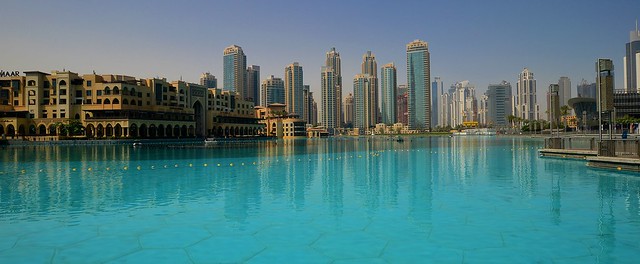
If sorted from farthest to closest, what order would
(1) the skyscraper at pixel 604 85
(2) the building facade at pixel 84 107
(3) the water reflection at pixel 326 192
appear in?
1. (2) the building facade at pixel 84 107
2. (1) the skyscraper at pixel 604 85
3. (3) the water reflection at pixel 326 192

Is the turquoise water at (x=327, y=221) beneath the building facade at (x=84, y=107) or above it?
beneath

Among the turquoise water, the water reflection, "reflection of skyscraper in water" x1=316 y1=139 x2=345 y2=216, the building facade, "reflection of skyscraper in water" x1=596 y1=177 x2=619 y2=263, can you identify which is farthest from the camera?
the building facade

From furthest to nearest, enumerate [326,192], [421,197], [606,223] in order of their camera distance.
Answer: [326,192]
[421,197]
[606,223]

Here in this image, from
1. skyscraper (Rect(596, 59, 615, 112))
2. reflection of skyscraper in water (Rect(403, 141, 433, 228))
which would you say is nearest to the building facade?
reflection of skyscraper in water (Rect(403, 141, 433, 228))

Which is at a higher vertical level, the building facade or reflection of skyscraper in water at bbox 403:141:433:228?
the building facade

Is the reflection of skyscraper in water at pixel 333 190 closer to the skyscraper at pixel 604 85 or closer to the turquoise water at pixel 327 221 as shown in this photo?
the turquoise water at pixel 327 221

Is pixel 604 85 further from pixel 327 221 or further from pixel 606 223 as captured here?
pixel 327 221

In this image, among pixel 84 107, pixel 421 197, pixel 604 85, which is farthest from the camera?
pixel 84 107

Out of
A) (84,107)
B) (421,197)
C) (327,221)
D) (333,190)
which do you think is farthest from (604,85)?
(84,107)

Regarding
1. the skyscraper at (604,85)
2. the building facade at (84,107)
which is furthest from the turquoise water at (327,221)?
the building facade at (84,107)

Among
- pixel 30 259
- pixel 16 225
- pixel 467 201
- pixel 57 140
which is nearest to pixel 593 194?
pixel 467 201

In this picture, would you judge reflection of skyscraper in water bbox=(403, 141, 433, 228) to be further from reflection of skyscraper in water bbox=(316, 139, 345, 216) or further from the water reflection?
reflection of skyscraper in water bbox=(316, 139, 345, 216)

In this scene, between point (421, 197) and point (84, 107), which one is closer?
point (421, 197)

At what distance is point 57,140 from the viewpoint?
99.6m
